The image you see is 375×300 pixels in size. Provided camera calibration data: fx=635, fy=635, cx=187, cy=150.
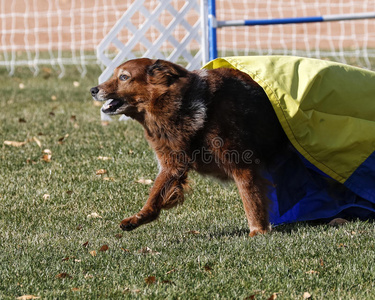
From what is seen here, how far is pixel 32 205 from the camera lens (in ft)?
16.7

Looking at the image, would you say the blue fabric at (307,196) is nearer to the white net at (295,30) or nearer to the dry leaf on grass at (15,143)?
the dry leaf on grass at (15,143)

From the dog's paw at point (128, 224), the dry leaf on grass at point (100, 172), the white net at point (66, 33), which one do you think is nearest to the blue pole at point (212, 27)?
the dry leaf on grass at point (100, 172)

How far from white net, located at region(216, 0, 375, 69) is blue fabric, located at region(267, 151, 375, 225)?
11.4 meters

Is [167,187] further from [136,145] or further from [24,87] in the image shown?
[24,87]

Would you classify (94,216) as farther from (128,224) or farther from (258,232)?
(258,232)

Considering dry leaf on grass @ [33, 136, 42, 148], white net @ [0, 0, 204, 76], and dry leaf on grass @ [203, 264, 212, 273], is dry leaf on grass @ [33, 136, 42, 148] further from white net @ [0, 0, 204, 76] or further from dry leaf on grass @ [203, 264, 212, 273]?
white net @ [0, 0, 204, 76]

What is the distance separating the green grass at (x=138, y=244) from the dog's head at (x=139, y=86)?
0.89m

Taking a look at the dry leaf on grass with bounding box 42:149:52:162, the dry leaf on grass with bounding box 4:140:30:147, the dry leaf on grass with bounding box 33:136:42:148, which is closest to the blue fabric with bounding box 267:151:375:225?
the dry leaf on grass with bounding box 42:149:52:162

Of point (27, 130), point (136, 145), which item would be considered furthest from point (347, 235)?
point (27, 130)

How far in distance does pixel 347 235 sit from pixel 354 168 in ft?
1.81

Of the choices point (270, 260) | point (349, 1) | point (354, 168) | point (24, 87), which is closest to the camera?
point (270, 260)

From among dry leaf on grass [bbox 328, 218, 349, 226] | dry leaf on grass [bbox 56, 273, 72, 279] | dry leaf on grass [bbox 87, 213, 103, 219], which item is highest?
dry leaf on grass [bbox 56, 273, 72, 279]

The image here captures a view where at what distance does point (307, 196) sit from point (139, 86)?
5.09 feet

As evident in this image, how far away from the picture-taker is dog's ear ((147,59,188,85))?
418 centimetres
